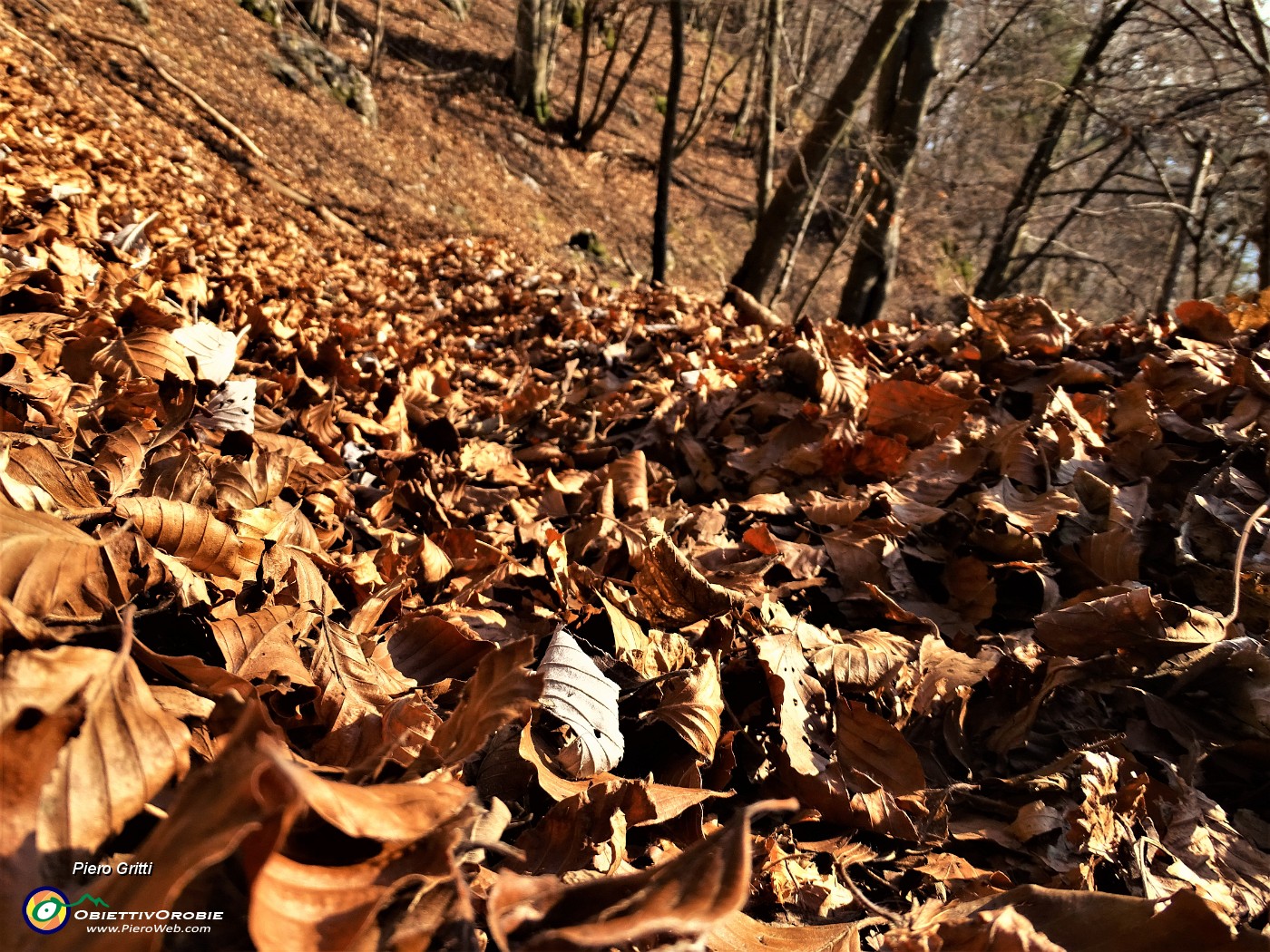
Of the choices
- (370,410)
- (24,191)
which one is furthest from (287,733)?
(24,191)

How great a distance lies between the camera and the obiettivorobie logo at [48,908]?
1.71 ft

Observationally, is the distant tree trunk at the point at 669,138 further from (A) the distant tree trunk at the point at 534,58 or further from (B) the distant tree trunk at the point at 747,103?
(B) the distant tree trunk at the point at 747,103

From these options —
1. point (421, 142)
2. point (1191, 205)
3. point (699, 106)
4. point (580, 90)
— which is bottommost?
point (421, 142)

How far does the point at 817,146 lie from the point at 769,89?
113 inches

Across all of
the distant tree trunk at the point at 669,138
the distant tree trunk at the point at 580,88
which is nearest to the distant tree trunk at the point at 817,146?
the distant tree trunk at the point at 669,138

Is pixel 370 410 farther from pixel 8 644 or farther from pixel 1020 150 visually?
pixel 1020 150

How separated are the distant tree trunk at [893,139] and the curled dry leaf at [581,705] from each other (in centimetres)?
700

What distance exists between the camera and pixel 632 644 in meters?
1.18

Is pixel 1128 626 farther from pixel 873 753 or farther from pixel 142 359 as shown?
pixel 142 359

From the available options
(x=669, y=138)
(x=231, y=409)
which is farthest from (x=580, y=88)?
(x=231, y=409)

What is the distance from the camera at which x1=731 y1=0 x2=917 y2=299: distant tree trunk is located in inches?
285

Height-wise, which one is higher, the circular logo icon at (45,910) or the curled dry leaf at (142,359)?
the circular logo icon at (45,910)

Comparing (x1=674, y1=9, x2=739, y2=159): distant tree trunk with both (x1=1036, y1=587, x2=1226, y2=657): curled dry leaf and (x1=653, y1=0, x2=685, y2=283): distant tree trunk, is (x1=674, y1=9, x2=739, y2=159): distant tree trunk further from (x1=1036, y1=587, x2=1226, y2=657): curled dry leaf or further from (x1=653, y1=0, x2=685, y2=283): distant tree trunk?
(x1=1036, y1=587, x2=1226, y2=657): curled dry leaf

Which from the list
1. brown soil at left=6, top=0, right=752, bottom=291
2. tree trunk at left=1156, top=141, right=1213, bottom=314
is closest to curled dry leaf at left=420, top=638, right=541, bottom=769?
brown soil at left=6, top=0, right=752, bottom=291
